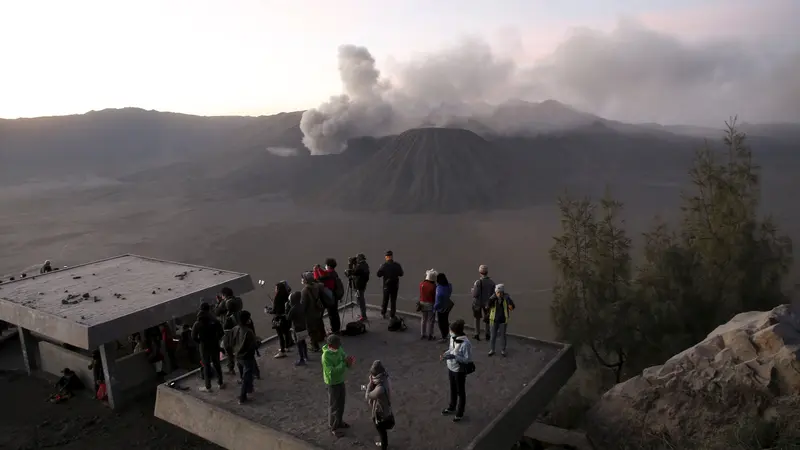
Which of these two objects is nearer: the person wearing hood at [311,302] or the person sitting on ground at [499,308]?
the person wearing hood at [311,302]

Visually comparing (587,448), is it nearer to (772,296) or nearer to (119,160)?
(772,296)

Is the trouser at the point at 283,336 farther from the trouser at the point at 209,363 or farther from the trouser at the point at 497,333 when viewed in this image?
the trouser at the point at 497,333

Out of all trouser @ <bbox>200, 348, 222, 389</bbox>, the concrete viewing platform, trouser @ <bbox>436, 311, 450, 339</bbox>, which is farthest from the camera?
the concrete viewing platform

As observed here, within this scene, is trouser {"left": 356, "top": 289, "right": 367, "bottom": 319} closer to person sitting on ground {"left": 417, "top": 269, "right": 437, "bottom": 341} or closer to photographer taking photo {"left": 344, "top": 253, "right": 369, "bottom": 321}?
photographer taking photo {"left": 344, "top": 253, "right": 369, "bottom": 321}

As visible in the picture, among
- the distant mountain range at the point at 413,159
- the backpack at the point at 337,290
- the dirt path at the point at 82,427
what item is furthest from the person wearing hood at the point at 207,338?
the distant mountain range at the point at 413,159

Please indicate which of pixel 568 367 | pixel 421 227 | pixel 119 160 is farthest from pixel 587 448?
pixel 119 160

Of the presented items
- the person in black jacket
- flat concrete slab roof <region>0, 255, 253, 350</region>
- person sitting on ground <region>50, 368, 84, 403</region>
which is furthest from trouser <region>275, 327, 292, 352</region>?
person sitting on ground <region>50, 368, 84, 403</region>

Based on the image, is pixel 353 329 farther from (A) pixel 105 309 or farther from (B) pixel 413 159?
(B) pixel 413 159
